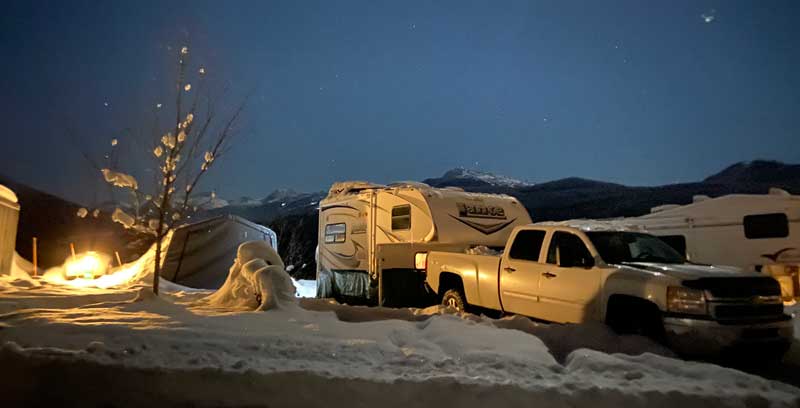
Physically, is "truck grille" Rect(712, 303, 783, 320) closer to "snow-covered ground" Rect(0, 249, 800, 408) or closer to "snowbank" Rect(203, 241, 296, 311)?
"snow-covered ground" Rect(0, 249, 800, 408)

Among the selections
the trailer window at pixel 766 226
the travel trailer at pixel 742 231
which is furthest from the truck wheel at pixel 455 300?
the trailer window at pixel 766 226

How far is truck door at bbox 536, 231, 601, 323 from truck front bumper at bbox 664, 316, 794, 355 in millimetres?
962

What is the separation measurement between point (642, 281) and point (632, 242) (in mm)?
1478

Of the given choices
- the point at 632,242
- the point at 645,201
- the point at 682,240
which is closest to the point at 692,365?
the point at 632,242

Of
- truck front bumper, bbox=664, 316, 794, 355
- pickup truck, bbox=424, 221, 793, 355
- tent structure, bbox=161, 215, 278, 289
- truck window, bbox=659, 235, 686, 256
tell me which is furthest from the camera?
tent structure, bbox=161, 215, 278, 289

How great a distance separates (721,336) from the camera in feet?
18.0

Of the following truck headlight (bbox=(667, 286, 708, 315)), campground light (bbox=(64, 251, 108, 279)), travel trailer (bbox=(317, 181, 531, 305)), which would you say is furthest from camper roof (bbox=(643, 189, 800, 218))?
campground light (bbox=(64, 251, 108, 279))

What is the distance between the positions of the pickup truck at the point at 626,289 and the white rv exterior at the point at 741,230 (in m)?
7.75

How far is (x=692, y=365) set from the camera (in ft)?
15.9

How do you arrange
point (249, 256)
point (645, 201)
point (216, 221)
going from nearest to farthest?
point (249, 256) < point (216, 221) < point (645, 201)

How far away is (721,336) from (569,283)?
1746 millimetres

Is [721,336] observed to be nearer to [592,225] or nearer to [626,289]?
[626,289]

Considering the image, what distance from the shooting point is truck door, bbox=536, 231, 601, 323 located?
650 cm

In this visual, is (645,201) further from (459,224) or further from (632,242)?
(632,242)
